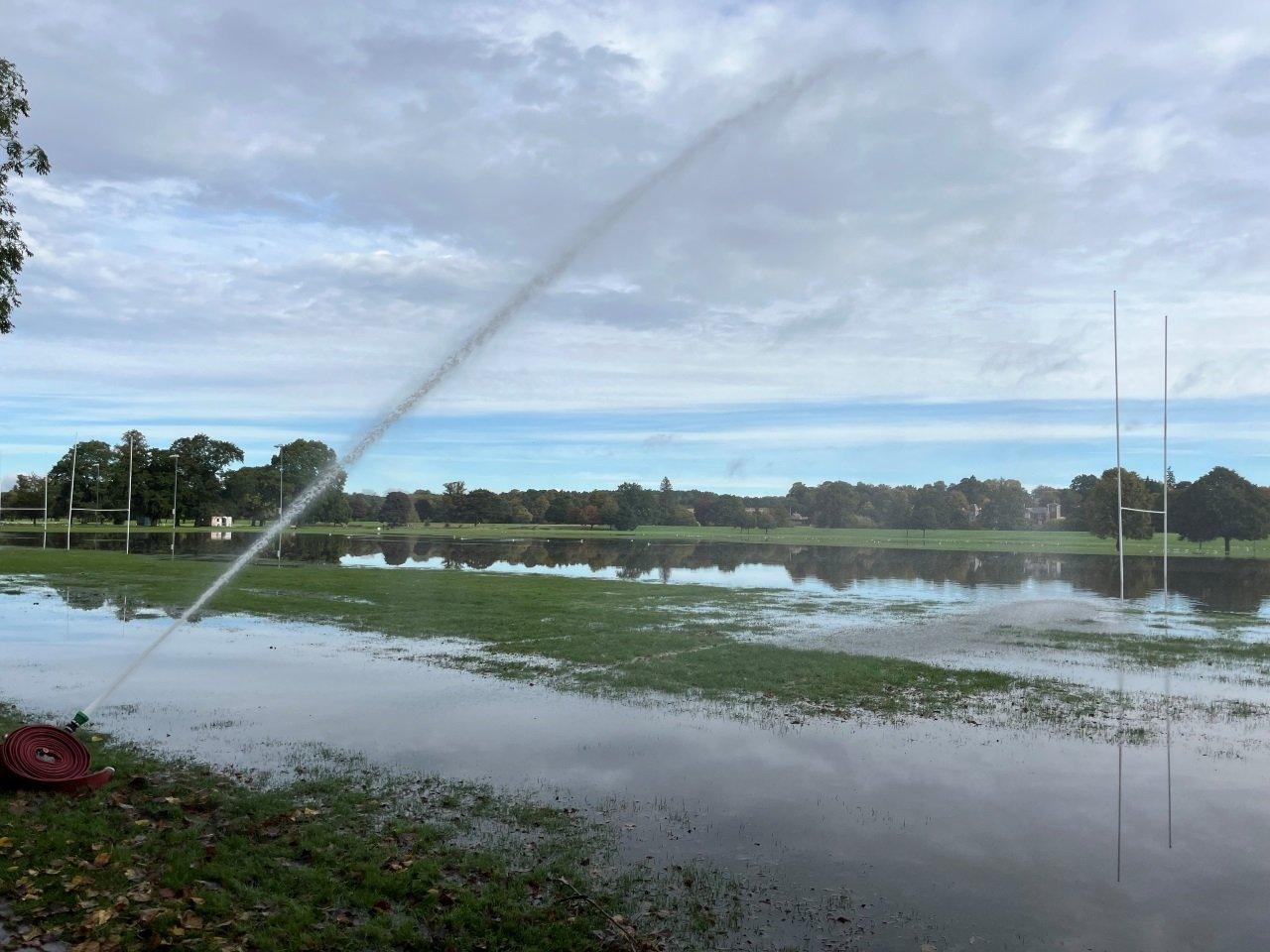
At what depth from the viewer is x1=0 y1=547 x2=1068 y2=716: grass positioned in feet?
56.3

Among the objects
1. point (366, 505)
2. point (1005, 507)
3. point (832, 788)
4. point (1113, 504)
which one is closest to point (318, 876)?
point (832, 788)

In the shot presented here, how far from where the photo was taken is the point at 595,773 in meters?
11.3

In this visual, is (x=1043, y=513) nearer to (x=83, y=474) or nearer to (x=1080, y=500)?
(x=1080, y=500)

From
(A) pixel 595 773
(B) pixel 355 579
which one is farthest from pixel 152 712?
(B) pixel 355 579

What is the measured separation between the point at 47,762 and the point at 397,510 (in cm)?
11632

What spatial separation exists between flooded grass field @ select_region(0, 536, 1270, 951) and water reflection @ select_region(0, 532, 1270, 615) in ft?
36.9

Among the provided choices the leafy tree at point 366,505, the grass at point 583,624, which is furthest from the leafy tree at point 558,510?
the grass at point 583,624

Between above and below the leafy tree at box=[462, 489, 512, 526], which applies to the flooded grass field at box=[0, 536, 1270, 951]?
below

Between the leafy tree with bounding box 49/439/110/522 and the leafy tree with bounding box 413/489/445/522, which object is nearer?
the leafy tree with bounding box 49/439/110/522

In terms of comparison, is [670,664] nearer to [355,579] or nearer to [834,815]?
[834,815]

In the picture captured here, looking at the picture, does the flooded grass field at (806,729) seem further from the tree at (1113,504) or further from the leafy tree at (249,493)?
the leafy tree at (249,493)

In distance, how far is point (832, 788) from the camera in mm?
10891

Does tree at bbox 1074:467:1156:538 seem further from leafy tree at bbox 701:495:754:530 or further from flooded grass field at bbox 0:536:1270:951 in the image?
leafy tree at bbox 701:495:754:530

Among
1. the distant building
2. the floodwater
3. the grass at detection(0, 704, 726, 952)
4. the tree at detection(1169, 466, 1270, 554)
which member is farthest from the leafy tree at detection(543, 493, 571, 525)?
the grass at detection(0, 704, 726, 952)
